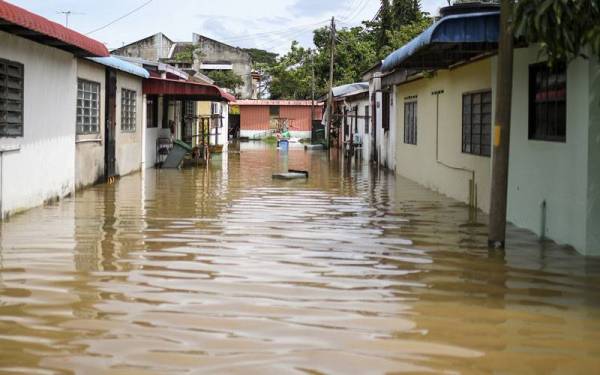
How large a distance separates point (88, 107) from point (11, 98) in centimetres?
605

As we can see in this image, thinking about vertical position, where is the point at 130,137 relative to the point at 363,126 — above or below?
below

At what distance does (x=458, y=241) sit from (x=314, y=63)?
5164 cm

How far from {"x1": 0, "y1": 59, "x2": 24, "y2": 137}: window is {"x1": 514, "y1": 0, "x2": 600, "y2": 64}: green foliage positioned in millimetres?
8641

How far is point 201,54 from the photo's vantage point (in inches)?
2643

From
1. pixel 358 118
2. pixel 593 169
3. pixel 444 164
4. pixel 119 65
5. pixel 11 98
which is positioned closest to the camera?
pixel 593 169

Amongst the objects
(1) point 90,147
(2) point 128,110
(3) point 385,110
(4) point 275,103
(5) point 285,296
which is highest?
(4) point 275,103

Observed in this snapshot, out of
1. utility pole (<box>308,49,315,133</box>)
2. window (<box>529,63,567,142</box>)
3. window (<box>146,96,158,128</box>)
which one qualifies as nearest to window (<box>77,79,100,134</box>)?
window (<box>146,96,158,128</box>)

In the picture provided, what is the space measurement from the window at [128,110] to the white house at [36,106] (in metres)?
5.66

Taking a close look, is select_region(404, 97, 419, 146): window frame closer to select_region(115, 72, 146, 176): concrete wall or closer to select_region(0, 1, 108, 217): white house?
select_region(115, 72, 146, 176): concrete wall

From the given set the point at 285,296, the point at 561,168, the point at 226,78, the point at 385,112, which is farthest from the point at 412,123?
the point at 226,78

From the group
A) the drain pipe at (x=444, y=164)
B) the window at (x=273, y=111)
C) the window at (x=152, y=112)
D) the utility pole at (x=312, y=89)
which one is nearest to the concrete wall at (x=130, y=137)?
the window at (x=152, y=112)

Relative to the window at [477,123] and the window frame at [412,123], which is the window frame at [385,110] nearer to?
the window frame at [412,123]

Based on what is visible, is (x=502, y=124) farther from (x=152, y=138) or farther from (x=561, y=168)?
(x=152, y=138)

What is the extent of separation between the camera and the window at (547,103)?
10.4 metres
